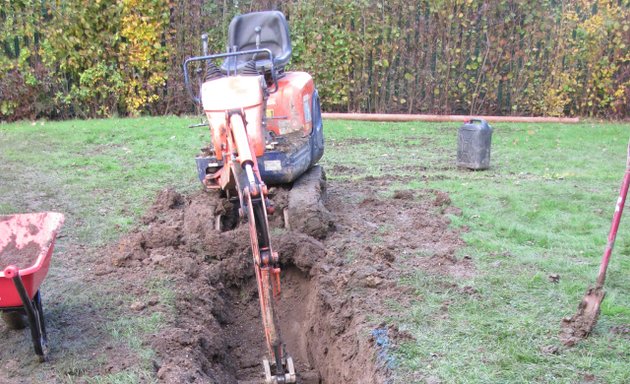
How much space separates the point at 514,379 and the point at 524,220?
3231 mm

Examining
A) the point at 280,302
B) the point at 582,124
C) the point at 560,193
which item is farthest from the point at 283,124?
the point at 582,124

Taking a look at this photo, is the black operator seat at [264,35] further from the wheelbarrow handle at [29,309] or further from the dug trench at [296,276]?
the wheelbarrow handle at [29,309]

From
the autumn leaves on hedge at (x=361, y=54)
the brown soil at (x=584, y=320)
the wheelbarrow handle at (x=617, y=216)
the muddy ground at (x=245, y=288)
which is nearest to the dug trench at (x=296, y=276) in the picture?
the muddy ground at (x=245, y=288)

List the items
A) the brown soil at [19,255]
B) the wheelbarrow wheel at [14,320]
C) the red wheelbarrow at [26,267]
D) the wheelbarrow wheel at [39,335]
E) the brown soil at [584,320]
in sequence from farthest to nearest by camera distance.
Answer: the brown soil at [19,255] → the wheelbarrow wheel at [14,320] → the brown soil at [584,320] → the wheelbarrow wheel at [39,335] → the red wheelbarrow at [26,267]

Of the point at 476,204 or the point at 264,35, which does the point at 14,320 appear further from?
the point at 476,204

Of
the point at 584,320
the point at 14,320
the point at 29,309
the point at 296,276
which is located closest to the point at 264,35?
the point at 296,276

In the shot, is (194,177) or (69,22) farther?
(69,22)

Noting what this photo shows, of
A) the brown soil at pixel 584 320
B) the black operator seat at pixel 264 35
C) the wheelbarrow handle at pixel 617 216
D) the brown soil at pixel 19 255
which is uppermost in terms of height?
the black operator seat at pixel 264 35

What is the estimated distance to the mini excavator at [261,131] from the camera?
414 centimetres

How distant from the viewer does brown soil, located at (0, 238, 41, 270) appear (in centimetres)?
464

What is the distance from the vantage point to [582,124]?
1359 cm

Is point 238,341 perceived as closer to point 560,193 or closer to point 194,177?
point 194,177

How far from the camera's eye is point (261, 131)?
5.39m

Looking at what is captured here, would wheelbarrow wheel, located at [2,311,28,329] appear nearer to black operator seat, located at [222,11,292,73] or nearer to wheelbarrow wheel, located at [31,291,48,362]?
wheelbarrow wheel, located at [31,291,48,362]
